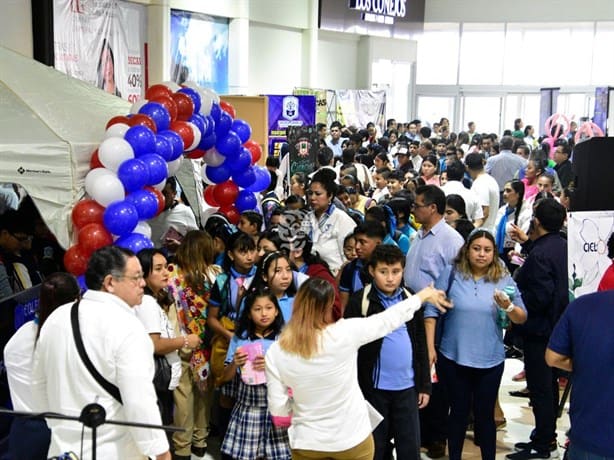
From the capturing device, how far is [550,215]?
16.7 ft

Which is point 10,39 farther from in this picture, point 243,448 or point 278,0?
point 243,448

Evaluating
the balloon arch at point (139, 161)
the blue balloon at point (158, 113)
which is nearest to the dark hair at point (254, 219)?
the balloon arch at point (139, 161)

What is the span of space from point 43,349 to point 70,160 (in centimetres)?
268

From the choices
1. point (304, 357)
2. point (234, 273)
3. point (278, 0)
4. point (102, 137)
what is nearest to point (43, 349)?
point (304, 357)

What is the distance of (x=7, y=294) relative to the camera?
18.0 ft

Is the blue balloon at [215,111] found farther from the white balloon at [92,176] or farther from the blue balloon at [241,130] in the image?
the white balloon at [92,176]

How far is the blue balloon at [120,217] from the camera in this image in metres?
5.42

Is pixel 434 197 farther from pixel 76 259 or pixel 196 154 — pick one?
pixel 196 154

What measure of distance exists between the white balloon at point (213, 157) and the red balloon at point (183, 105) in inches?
26.0

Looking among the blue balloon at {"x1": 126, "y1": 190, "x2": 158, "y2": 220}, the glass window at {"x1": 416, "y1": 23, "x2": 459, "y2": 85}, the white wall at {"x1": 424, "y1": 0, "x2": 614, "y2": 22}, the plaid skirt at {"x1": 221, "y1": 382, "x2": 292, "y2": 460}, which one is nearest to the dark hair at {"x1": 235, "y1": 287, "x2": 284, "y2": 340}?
the plaid skirt at {"x1": 221, "y1": 382, "x2": 292, "y2": 460}

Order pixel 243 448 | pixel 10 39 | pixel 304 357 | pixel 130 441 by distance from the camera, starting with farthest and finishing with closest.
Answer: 1. pixel 10 39
2. pixel 243 448
3. pixel 304 357
4. pixel 130 441

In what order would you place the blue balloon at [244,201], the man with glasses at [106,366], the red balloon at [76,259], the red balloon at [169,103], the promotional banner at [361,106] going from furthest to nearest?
the promotional banner at [361,106] → the blue balloon at [244,201] → the red balloon at [169,103] → the red balloon at [76,259] → the man with glasses at [106,366]

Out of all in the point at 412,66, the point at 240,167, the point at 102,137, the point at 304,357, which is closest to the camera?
the point at 304,357

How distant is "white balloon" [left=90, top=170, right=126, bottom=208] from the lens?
5.47 meters
